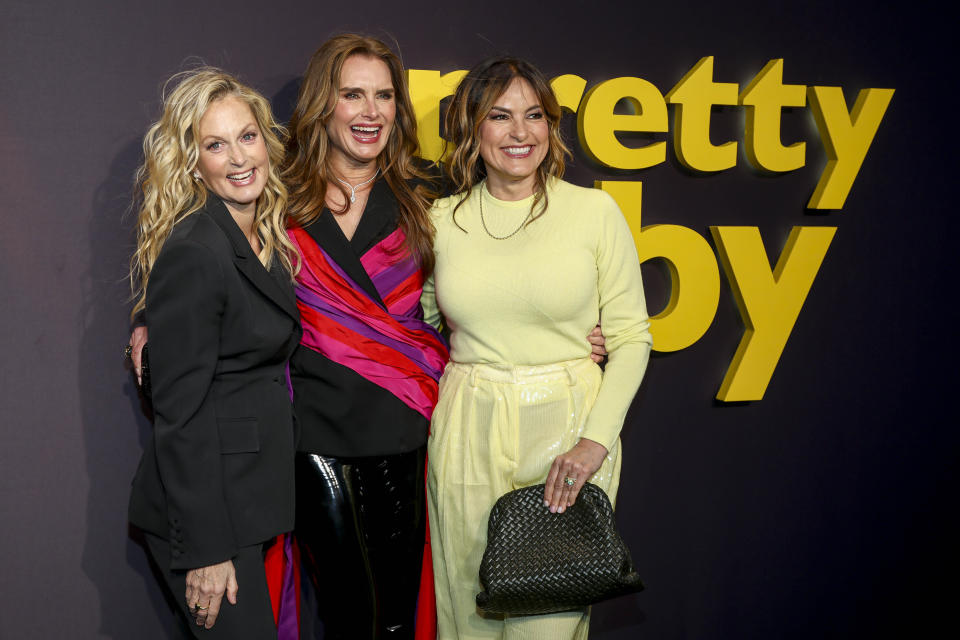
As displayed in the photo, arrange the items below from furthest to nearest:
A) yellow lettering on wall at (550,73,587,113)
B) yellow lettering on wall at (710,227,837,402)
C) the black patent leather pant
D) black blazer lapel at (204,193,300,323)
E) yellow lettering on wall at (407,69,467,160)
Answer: yellow lettering on wall at (710,227,837,402)
yellow lettering on wall at (550,73,587,113)
yellow lettering on wall at (407,69,467,160)
the black patent leather pant
black blazer lapel at (204,193,300,323)

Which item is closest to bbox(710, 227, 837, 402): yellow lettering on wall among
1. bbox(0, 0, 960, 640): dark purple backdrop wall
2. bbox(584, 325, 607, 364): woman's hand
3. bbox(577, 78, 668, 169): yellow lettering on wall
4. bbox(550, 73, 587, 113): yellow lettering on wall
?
bbox(0, 0, 960, 640): dark purple backdrop wall

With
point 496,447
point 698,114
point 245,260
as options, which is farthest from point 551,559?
point 698,114

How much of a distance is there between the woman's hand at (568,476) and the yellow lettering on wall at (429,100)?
103 cm

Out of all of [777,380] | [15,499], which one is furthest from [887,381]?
[15,499]

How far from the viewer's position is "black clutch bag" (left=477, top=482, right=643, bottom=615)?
1.93 meters

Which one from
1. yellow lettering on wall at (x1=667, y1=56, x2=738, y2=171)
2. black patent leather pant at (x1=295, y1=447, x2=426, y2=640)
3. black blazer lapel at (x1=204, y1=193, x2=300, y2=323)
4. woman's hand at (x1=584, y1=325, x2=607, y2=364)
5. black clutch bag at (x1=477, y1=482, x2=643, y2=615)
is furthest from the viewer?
yellow lettering on wall at (x1=667, y1=56, x2=738, y2=171)

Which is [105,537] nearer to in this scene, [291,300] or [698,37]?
Result: [291,300]

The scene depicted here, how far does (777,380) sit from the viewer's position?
3.01 m

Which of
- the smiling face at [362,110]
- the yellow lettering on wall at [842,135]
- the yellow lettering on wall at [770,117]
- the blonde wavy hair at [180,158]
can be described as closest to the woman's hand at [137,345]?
the blonde wavy hair at [180,158]

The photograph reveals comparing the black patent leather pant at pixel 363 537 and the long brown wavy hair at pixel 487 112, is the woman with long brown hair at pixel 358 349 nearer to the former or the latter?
the black patent leather pant at pixel 363 537

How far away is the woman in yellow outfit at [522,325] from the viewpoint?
208 centimetres

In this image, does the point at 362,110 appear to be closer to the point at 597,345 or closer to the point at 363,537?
the point at 597,345

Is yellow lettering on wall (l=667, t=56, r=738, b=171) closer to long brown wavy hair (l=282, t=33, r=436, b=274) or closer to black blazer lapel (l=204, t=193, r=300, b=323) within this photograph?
long brown wavy hair (l=282, t=33, r=436, b=274)

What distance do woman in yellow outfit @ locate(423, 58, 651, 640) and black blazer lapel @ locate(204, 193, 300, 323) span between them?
1.45ft
